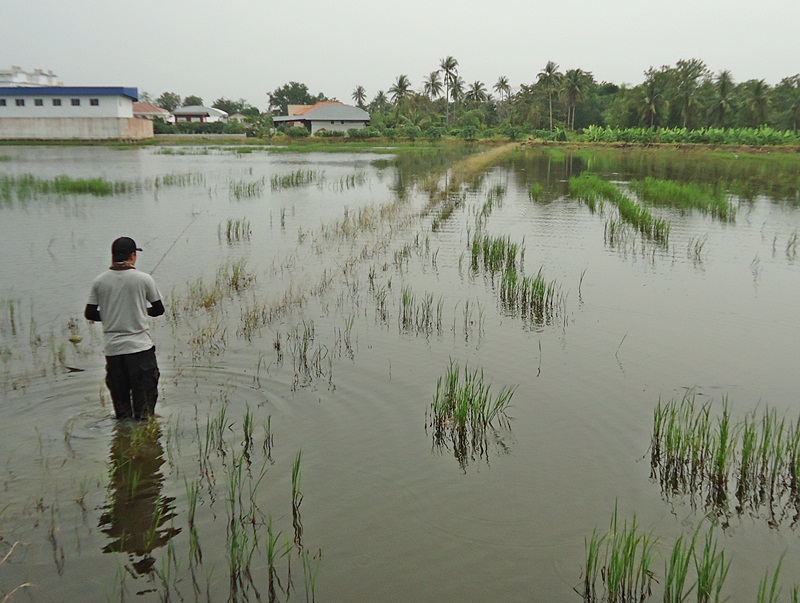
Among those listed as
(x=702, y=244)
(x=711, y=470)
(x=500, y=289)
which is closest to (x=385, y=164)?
(x=702, y=244)

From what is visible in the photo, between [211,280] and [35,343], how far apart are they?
2.92 meters

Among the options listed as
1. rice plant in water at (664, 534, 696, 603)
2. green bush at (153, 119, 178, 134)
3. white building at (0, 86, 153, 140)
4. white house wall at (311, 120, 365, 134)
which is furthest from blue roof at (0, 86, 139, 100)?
rice plant in water at (664, 534, 696, 603)

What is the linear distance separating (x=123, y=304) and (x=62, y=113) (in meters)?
51.5

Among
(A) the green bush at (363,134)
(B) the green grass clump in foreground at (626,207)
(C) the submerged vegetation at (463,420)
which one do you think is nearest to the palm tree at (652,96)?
(A) the green bush at (363,134)

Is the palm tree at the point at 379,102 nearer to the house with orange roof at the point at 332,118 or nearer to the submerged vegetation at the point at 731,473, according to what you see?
the house with orange roof at the point at 332,118

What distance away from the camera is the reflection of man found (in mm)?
3301

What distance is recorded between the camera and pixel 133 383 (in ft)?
14.0

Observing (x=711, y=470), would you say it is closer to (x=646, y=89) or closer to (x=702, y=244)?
(x=702, y=244)

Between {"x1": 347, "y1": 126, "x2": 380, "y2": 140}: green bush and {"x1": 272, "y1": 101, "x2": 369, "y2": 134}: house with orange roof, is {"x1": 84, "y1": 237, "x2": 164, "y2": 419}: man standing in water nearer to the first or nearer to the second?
{"x1": 347, "y1": 126, "x2": 380, "y2": 140}: green bush

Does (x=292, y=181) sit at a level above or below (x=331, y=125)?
below

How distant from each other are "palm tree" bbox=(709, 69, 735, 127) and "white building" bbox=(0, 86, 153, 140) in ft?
153

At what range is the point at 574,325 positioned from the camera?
7180 mm

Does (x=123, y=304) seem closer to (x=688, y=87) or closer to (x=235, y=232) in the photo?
(x=235, y=232)

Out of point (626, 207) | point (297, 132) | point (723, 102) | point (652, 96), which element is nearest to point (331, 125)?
point (297, 132)
